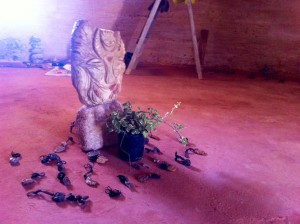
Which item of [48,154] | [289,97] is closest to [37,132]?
[48,154]

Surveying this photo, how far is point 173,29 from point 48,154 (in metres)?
4.38

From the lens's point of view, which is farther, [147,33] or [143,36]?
[147,33]

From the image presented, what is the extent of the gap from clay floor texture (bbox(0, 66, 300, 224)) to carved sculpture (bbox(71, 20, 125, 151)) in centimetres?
19

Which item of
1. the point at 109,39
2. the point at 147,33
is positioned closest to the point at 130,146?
the point at 109,39

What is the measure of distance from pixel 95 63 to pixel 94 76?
103mm

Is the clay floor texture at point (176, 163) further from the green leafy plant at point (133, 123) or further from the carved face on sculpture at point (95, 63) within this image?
the carved face on sculpture at point (95, 63)

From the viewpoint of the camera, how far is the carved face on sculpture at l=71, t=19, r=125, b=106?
218 centimetres

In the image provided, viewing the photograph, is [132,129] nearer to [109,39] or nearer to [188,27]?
[109,39]

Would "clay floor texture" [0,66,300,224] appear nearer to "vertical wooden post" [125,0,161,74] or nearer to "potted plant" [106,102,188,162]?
"potted plant" [106,102,188,162]

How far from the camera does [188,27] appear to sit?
5.87 metres

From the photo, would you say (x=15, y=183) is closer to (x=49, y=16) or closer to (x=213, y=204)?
(x=213, y=204)

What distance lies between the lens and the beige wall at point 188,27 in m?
5.70

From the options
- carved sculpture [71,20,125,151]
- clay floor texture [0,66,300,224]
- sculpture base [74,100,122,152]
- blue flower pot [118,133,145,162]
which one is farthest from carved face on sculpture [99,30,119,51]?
clay floor texture [0,66,300,224]

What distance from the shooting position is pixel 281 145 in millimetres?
2766
